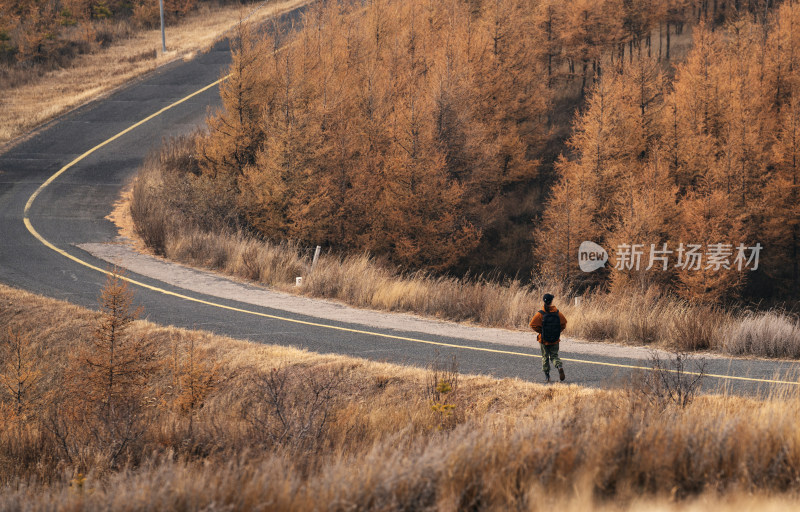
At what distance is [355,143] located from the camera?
115 feet

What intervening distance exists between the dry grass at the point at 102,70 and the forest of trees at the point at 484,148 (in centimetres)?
610

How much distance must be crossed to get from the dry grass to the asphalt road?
1.09 m

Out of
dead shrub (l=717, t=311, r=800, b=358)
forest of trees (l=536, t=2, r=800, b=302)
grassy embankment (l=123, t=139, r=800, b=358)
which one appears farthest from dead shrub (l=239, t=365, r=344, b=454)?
forest of trees (l=536, t=2, r=800, b=302)

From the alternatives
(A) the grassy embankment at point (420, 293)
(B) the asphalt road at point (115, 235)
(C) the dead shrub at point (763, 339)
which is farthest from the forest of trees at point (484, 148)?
(C) the dead shrub at point (763, 339)

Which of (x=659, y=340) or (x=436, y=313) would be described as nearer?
(x=659, y=340)

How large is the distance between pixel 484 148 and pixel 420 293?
71.8ft

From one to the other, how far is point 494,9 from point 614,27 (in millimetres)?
18320

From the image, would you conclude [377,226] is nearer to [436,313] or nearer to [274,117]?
[274,117]

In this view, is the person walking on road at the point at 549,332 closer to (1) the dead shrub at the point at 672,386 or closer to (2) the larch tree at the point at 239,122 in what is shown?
(1) the dead shrub at the point at 672,386

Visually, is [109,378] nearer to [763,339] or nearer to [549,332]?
[549,332]

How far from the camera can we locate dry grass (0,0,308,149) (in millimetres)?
37500

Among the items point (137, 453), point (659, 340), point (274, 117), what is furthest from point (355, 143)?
point (137, 453)

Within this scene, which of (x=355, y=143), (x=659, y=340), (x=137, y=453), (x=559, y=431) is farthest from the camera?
(x=355, y=143)

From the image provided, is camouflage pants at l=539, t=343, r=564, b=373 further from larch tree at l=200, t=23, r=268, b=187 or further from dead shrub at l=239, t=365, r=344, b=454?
larch tree at l=200, t=23, r=268, b=187
